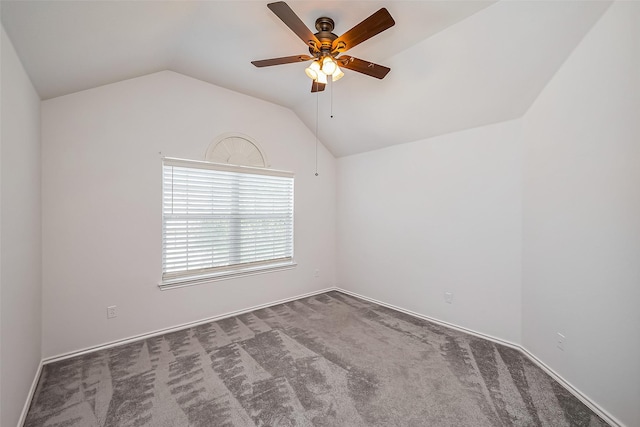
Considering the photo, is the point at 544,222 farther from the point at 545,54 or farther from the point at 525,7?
the point at 525,7

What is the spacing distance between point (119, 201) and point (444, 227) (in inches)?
145

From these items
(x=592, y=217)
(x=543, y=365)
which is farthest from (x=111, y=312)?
(x=592, y=217)

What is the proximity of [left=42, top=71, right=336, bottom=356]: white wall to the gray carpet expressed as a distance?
32cm

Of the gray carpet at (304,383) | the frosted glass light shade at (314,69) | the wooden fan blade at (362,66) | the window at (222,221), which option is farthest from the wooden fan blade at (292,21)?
the gray carpet at (304,383)

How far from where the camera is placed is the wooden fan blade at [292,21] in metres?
1.51

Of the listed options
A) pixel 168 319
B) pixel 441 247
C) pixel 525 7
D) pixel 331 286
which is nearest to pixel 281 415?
pixel 168 319

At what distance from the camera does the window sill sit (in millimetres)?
2938

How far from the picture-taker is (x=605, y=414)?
5.57 feet

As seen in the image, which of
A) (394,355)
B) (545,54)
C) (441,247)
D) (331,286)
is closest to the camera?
(545,54)

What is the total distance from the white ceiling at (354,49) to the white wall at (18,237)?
26cm

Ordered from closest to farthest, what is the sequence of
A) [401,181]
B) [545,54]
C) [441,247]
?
1. [545,54]
2. [441,247]
3. [401,181]

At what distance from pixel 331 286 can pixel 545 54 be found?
396cm

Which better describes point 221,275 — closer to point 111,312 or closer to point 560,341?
point 111,312

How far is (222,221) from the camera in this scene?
338cm
